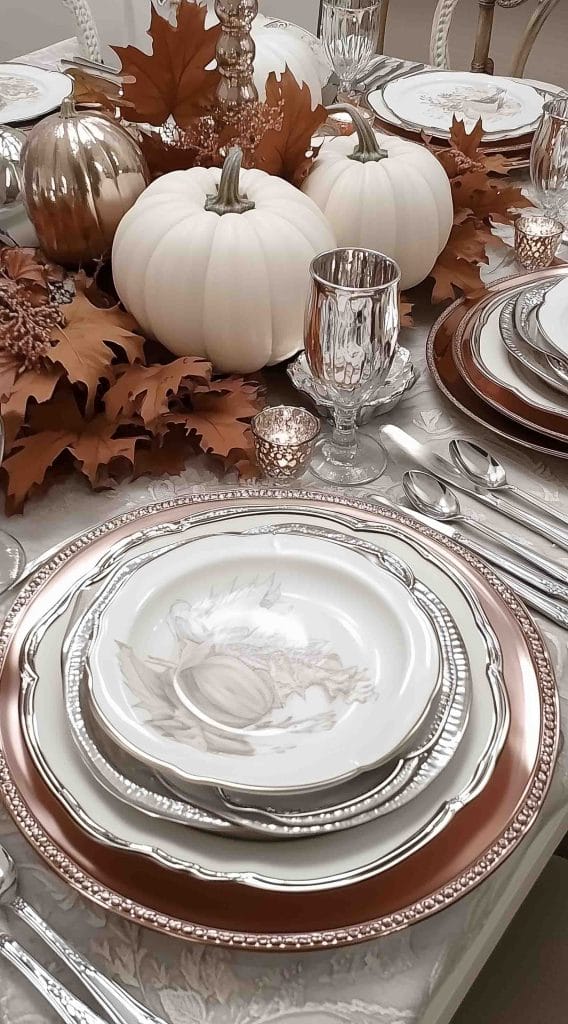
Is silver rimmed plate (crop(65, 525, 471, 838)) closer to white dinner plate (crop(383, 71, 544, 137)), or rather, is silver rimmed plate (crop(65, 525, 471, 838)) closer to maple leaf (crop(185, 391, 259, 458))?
maple leaf (crop(185, 391, 259, 458))

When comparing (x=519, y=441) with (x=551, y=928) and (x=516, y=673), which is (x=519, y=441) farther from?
(x=551, y=928)

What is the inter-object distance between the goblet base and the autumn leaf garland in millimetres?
57

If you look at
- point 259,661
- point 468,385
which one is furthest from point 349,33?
point 259,661

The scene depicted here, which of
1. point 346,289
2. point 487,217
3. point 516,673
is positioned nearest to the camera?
point 516,673

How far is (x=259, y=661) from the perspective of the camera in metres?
0.48

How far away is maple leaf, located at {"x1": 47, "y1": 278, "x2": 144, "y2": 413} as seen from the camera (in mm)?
666

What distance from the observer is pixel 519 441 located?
2.25 ft

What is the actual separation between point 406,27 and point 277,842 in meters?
4.96

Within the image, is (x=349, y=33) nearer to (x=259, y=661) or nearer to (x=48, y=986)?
(x=259, y=661)

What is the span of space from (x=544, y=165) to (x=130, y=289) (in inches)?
19.3

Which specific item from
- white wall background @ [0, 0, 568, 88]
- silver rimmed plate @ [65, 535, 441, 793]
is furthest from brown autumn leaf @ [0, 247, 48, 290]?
white wall background @ [0, 0, 568, 88]

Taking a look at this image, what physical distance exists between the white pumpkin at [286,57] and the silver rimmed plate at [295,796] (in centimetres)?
78

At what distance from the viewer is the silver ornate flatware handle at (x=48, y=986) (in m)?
0.38

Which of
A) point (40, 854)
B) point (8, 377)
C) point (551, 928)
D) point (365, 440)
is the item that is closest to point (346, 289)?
point (365, 440)
